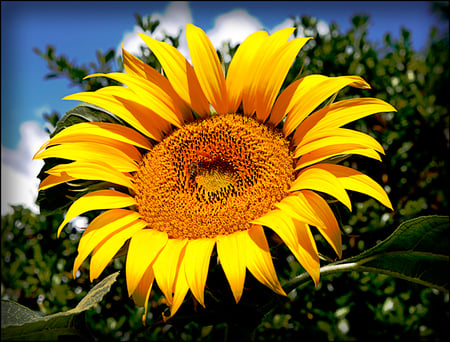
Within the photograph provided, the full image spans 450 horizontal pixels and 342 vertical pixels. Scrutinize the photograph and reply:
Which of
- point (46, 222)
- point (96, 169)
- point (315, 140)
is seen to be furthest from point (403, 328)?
point (46, 222)

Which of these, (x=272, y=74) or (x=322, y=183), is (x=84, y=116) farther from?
(x=322, y=183)

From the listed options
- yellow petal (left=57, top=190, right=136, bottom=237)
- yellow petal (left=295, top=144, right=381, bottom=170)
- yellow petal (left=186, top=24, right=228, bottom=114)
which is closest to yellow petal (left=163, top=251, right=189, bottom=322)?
yellow petal (left=57, top=190, right=136, bottom=237)

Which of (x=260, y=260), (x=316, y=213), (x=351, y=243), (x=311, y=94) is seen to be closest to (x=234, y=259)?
(x=260, y=260)

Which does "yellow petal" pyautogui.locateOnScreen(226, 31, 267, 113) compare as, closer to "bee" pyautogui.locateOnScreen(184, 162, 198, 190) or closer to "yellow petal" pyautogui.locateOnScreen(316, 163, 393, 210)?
"bee" pyautogui.locateOnScreen(184, 162, 198, 190)

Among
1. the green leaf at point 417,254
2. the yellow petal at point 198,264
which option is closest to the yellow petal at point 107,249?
the yellow petal at point 198,264

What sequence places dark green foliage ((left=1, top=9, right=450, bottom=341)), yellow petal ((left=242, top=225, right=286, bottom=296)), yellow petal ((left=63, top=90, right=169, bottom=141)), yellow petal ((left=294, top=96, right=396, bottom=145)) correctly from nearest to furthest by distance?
yellow petal ((left=242, top=225, right=286, bottom=296))
yellow petal ((left=294, top=96, right=396, bottom=145))
yellow petal ((left=63, top=90, right=169, bottom=141))
dark green foliage ((left=1, top=9, right=450, bottom=341))

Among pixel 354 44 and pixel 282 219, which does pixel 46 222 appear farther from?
pixel 354 44
